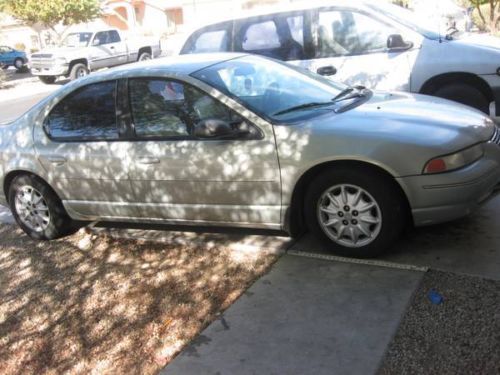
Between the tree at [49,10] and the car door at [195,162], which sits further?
the tree at [49,10]

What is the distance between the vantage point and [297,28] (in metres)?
7.07

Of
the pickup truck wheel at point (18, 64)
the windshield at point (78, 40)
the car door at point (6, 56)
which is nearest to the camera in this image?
the windshield at point (78, 40)

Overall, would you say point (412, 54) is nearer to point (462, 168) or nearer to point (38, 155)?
point (462, 168)

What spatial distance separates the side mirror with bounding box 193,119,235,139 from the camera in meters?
4.25

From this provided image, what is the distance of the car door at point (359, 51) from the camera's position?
665 centimetres

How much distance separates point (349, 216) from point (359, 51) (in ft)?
10.9

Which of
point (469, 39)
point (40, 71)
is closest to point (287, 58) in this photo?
point (469, 39)

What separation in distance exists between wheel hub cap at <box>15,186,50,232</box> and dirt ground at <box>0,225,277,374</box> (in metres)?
0.25

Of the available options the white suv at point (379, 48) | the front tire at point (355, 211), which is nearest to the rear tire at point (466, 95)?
the white suv at point (379, 48)

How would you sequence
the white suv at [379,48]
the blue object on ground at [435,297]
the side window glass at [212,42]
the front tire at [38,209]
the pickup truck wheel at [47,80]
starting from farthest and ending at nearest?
1. the pickup truck wheel at [47,80]
2. the side window glass at [212,42]
3. the white suv at [379,48]
4. the front tire at [38,209]
5. the blue object on ground at [435,297]

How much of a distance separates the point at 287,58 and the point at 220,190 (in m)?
3.24

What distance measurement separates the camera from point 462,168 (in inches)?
151

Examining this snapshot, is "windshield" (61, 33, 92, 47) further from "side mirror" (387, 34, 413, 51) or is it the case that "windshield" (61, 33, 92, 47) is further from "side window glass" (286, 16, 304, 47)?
"side mirror" (387, 34, 413, 51)

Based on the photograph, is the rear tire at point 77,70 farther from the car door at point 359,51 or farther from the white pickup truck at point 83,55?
the car door at point 359,51
